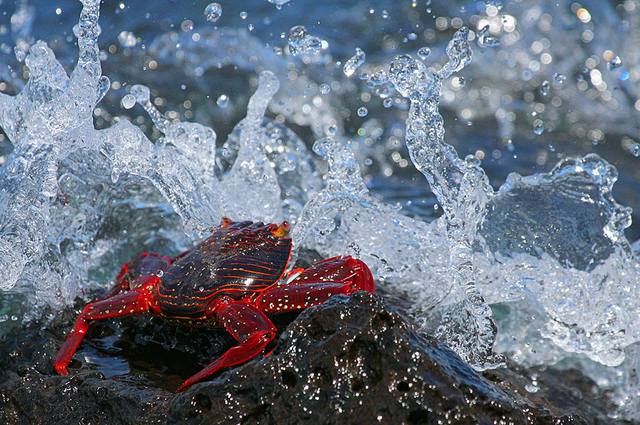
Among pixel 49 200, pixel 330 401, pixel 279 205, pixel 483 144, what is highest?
pixel 330 401

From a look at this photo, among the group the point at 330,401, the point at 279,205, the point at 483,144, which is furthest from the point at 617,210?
the point at 483,144

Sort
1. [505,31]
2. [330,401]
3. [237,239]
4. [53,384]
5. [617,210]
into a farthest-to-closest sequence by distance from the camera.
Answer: [505,31]
[617,210]
[237,239]
[53,384]
[330,401]

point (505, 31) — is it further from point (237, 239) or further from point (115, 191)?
point (237, 239)

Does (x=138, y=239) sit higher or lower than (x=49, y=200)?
lower

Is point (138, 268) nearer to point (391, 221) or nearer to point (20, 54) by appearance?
point (391, 221)

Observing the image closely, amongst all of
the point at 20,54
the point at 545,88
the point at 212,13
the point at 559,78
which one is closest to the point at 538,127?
the point at 545,88

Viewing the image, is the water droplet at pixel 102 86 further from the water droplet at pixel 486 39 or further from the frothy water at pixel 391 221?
the water droplet at pixel 486 39

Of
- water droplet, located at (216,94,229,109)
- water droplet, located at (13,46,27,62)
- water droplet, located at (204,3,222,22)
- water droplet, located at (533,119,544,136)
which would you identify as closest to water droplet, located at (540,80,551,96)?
water droplet, located at (533,119,544,136)

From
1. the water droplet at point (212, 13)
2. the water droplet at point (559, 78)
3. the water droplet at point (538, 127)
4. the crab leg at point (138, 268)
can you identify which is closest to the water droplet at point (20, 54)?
the water droplet at point (212, 13)
